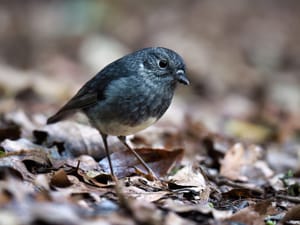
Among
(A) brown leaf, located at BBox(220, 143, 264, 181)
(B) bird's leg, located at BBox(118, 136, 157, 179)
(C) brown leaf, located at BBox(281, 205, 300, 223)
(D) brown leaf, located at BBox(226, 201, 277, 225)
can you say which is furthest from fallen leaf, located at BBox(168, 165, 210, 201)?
(A) brown leaf, located at BBox(220, 143, 264, 181)

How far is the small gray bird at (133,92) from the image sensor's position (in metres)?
4.82

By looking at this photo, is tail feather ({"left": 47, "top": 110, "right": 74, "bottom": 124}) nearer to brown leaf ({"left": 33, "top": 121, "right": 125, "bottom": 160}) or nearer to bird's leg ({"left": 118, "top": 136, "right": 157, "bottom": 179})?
brown leaf ({"left": 33, "top": 121, "right": 125, "bottom": 160})

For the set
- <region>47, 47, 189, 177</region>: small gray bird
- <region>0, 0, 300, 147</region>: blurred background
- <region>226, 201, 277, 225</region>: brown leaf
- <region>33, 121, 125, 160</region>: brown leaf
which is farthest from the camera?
<region>0, 0, 300, 147</region>: blurred background

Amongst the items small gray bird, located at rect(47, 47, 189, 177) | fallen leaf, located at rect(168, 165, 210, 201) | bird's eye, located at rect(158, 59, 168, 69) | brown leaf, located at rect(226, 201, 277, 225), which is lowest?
brown leaf, located at rect(226, 201, 277, 225)

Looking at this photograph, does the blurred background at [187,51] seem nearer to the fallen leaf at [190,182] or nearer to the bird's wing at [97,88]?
the bird's wing at [97,88]

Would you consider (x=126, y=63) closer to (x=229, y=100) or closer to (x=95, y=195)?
(x=95, y=195)

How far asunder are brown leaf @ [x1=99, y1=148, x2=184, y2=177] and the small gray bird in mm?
73

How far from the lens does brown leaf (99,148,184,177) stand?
5098 millimetres

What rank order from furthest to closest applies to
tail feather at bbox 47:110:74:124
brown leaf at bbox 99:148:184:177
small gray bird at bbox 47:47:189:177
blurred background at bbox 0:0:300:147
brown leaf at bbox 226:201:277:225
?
blurred background at bbox 0:0:300:147 → tail feather at bbox 47:110:74:124 → brown leaf at bbox 99:148:184:177 → small gray bird at bbox 47:47:189:177 → brown leaf at bbox 226:201:277:225

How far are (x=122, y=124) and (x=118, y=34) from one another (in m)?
8.15

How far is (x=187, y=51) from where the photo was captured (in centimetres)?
1212

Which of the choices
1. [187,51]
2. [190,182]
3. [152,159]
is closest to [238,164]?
[152,159]

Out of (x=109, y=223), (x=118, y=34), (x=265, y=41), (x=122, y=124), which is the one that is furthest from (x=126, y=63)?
(x=265, y=41)

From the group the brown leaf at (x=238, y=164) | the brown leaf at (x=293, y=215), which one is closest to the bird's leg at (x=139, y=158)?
the brown leaf at (x=238, y=164)
